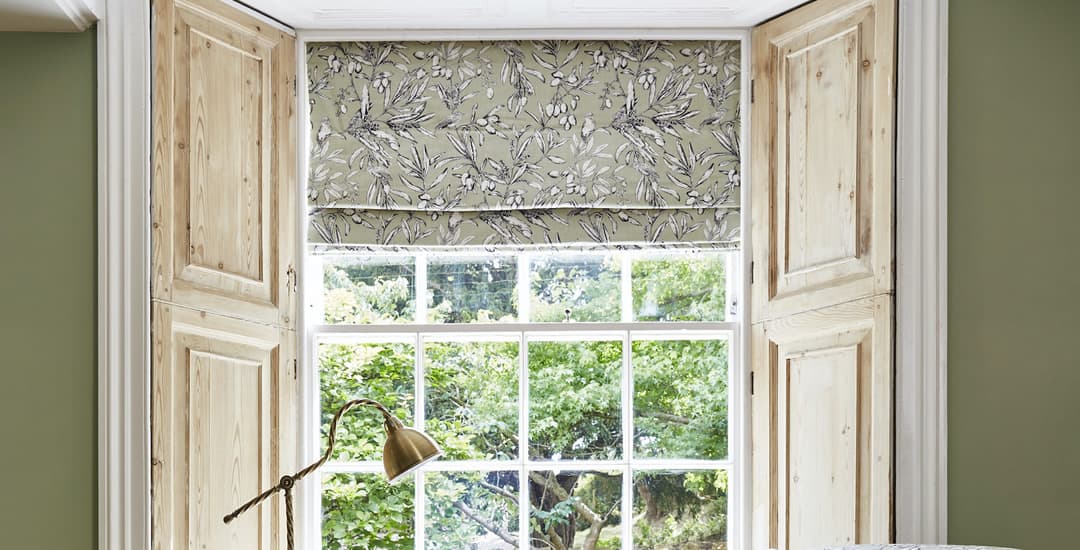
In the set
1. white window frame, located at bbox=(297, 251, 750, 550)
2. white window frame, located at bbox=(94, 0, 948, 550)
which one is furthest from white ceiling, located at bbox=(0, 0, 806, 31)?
white window frame, located at bbox=(297, 251, 750, 550)

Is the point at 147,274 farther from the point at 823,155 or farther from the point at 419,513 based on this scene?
the point at 823,155

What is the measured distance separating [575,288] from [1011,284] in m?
1.19

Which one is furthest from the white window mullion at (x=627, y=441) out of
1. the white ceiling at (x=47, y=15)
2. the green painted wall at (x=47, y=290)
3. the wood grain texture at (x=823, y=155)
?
the white ceiling at (x=47, y=15)

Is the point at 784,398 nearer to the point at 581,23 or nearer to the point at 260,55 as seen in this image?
the point at 581,23

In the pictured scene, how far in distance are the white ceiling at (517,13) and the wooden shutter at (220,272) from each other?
0.13m

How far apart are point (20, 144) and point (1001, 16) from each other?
7.69 ft

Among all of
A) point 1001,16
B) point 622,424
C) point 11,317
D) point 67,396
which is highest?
point 1001,16

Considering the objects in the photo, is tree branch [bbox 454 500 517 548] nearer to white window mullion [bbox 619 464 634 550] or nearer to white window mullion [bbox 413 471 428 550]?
white window mullion [bbox 413 471 428 550]

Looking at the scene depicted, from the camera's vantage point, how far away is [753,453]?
2711 millimetres

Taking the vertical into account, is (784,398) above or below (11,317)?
below

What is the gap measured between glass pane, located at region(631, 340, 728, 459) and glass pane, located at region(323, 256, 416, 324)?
2.34 feet

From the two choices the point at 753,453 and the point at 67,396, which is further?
the point at 753,453

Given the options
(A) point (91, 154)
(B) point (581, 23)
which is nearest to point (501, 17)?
(B) point (581, 23)

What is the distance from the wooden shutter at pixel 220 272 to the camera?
2236 mm
